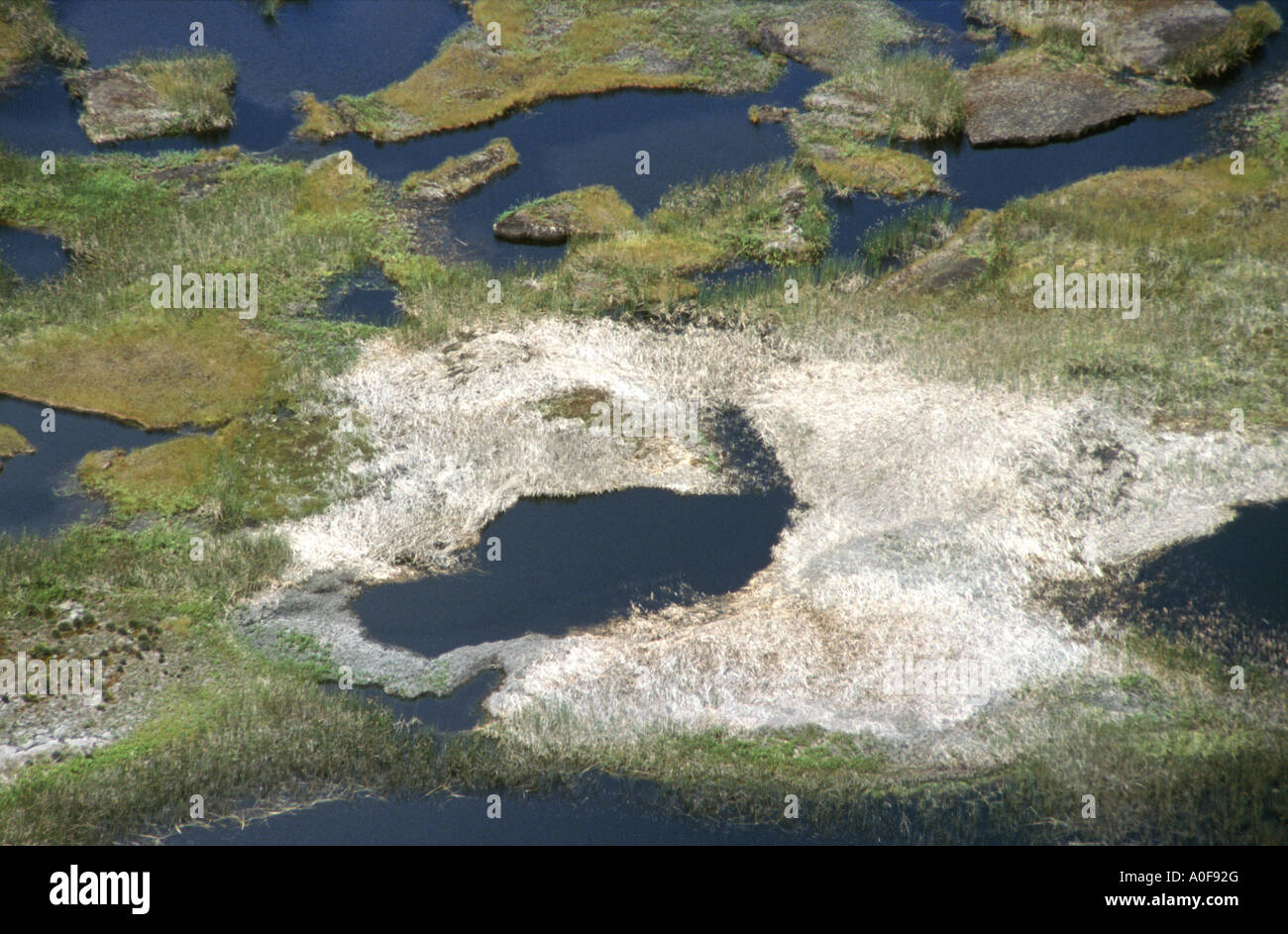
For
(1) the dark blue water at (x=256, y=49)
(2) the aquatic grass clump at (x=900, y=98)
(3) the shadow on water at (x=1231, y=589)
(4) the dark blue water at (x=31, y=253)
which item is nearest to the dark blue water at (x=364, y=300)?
(4) the dark blue water at (x=31, y=253)

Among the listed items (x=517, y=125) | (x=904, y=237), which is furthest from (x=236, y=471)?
(x=517, y=125)

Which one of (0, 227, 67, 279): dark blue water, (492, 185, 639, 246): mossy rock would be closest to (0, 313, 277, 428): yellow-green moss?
(0, 227, 67, 279): dark blue water

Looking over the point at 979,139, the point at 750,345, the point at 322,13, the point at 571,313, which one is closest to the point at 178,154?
the point at 322,13

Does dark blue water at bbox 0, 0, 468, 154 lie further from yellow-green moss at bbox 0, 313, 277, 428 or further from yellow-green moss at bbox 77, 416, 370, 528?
yellow-green moss at bbox 77, 416, 370, 528

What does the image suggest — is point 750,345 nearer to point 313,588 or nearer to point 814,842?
point 313,588

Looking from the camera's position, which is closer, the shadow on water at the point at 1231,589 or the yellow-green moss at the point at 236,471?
the shadow on water at the point at 1231,589

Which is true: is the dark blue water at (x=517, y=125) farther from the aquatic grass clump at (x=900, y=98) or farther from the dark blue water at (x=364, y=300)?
the dark blue water at (x=364, y=300)
